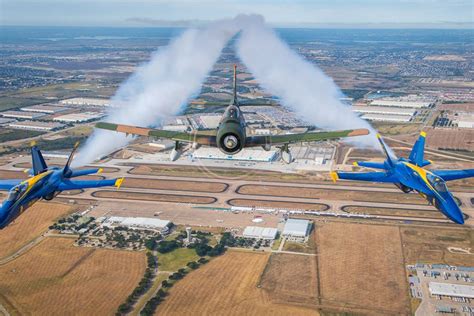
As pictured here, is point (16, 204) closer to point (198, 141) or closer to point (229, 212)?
point (198, 141)

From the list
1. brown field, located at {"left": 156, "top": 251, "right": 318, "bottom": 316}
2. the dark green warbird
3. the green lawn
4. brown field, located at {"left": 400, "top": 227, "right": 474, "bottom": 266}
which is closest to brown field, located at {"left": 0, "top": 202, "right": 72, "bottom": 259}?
the green lawn

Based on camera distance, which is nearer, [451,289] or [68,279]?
[451,289]

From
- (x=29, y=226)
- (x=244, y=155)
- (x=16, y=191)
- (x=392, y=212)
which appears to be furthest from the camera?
(x=244, y=155)

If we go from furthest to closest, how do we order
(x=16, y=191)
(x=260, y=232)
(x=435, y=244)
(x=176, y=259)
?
(x=260, y=232)
(x=435, y=244)
(x=176, y=259)
(x=16, y=191)

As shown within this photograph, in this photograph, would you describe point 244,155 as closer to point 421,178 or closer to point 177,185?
point 177,185

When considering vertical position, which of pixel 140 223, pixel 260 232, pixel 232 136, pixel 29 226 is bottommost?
pixel 260 232

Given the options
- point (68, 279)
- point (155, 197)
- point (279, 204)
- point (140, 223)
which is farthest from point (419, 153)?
point (155, 197)

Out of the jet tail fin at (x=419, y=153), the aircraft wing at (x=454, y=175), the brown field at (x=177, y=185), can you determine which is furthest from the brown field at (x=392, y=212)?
the jet tail fin at (x=419, y=153)
